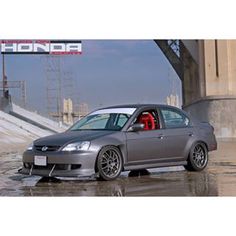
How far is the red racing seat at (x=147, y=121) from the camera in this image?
7690 mm

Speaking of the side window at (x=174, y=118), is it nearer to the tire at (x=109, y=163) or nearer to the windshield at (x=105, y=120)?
the windshield at (x=105, y=120)

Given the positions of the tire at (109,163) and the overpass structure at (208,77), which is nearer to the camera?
the tire at (109,163)

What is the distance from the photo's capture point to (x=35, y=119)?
818 centimetres

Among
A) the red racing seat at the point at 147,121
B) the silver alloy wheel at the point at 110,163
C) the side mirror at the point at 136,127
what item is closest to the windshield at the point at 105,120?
the side mirror at the point at 136,127

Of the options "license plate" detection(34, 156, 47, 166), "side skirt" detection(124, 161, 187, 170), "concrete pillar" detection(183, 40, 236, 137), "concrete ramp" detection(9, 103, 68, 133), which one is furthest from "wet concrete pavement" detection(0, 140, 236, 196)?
"concrete ramp" detection(9, 103, 68, 133)

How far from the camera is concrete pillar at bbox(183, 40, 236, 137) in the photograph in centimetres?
838

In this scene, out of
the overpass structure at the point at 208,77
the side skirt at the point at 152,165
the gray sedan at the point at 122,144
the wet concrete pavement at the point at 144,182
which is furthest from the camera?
the overpass structure at the point at 208,77

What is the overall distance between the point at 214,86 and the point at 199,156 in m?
1.58

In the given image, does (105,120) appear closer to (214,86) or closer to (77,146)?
(77,146)

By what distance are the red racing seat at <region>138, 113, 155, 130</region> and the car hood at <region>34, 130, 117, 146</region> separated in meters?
0.63

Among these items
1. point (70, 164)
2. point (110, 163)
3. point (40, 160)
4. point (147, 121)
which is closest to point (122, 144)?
point (110, 163)

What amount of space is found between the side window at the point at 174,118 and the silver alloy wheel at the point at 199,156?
407 millimetres
